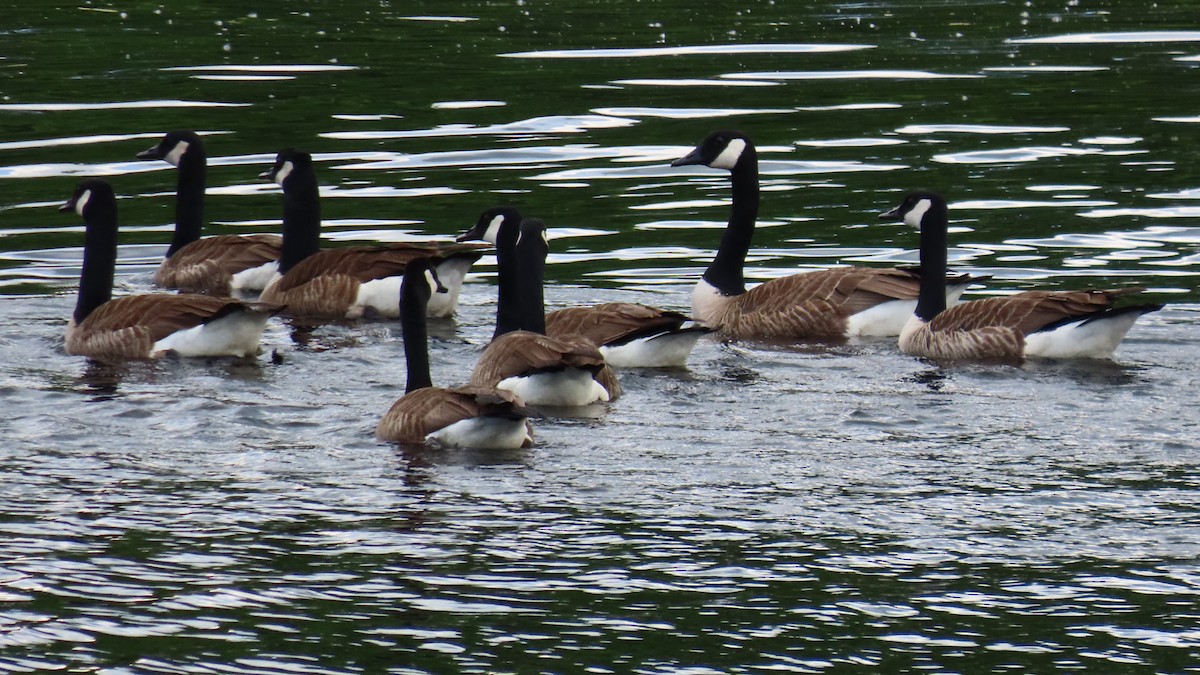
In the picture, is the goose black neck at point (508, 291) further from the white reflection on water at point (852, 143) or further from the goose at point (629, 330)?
the white reflection on water at point (852, 143)

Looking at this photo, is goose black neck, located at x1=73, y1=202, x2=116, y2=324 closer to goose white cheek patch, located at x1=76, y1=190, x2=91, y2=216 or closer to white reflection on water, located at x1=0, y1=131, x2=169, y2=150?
goose white cheek patch, located at x1=76, y1=190, x2=91, y2=216

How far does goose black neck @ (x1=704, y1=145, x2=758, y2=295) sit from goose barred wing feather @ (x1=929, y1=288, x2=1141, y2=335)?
2.25 meters

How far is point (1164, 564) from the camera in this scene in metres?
8.52

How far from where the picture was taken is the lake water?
7832 millimetres

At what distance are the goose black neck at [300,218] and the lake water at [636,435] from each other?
1.45 metres

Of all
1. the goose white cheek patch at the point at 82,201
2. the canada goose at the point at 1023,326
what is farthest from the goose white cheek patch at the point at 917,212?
the goose white cheek patch at the point at 82,201

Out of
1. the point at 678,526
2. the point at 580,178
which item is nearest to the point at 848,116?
the point at 580,178

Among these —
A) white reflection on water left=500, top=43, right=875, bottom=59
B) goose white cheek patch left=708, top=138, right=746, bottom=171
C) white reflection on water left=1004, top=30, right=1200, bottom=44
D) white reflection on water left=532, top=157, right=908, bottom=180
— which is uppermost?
white reflection on water left=1004, top=30, right=1200, bottom=44

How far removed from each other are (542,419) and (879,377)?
2.63 meters

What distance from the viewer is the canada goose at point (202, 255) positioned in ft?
56.2

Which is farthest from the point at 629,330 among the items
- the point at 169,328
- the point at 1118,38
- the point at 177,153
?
the point at 1118,38

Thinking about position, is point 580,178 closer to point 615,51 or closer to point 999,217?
point 999,217

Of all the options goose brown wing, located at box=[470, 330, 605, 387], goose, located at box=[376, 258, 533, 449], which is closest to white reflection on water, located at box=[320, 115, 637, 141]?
goose brown wing, located at box=[470, 330, 605, 387]

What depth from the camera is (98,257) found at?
14.9 m
